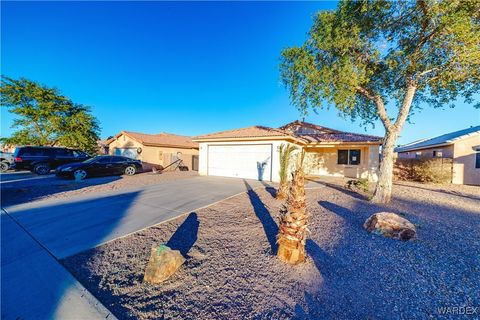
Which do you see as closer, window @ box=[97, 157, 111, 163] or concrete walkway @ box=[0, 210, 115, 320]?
concrete walkway @ box=[0, 210, 115, 320]

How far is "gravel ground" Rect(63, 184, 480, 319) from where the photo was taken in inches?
79.6

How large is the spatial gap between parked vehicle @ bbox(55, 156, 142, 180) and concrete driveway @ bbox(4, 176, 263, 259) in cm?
481

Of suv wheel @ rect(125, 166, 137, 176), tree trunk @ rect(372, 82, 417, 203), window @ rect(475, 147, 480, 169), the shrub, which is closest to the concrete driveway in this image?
tree trunk @ rect(372, 82, 417, 203)

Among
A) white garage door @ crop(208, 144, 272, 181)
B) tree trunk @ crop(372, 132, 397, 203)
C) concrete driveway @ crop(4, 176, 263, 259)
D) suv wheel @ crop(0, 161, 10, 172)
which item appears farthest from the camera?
suv wheel @ crop(0, 161, 10, 172)

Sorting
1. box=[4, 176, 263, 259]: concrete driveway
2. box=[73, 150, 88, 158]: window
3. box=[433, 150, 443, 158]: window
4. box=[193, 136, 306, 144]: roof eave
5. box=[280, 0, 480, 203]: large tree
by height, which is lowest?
box=[4, 176, 263, 259]: concrete driveway

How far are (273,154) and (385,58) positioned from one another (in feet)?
20.9

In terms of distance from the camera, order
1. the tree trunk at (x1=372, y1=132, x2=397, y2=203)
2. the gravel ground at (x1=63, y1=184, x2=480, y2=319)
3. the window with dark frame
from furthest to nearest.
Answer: the window with dark frame
the tree trunk at (x1=372, y1=132, x2=397, y2=203)
the gravel ground at (x1=63, y1=184, x2=480, y2=319)

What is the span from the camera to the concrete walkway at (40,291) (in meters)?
1.91

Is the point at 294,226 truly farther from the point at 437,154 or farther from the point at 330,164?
the point at 437,154

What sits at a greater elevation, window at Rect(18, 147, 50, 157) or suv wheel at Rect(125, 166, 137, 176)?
window at Rect(18, 147, 50, 157)

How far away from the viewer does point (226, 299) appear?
2.14 metres

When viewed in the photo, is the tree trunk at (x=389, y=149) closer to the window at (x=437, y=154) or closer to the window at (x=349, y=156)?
the window at (x=349, y=156)

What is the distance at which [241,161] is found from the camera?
1202 centimetres

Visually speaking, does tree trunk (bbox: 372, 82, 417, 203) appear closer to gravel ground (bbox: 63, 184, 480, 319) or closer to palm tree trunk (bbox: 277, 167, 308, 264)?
gravel ground (bbox: 63, 184, 480, 319)
